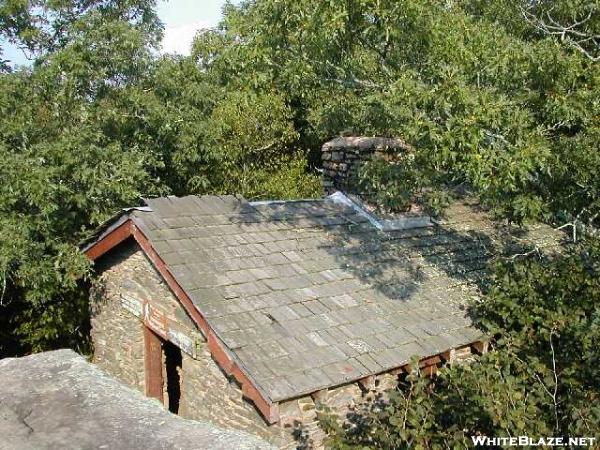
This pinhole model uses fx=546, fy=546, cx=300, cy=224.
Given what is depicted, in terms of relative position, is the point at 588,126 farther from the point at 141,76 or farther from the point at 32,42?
the point at 32,42

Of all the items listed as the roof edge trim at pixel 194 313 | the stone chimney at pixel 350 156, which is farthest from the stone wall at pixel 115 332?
the stone chimney at pixel 350 156

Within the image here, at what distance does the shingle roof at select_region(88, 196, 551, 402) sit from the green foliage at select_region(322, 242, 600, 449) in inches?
23.0

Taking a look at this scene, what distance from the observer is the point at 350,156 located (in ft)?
31.9

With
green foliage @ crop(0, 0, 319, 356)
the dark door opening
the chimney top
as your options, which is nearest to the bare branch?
the chimney top

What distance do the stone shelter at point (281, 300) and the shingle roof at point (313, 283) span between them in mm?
19

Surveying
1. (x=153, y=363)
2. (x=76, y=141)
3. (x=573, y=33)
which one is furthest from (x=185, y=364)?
(x=573, y=33)

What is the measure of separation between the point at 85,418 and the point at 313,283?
542 cm

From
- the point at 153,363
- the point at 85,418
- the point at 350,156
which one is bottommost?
the point at 153,363

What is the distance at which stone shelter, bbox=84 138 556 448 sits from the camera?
226 inches

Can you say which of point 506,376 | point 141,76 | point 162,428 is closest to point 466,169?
point 506,376

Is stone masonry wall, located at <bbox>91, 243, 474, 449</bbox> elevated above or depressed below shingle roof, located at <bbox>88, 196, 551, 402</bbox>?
below

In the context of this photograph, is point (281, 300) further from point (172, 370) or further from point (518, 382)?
point (172, 370)

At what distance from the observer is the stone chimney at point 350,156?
9352mm

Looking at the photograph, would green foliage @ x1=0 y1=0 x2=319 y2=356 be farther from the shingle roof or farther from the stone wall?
the shingle roof
